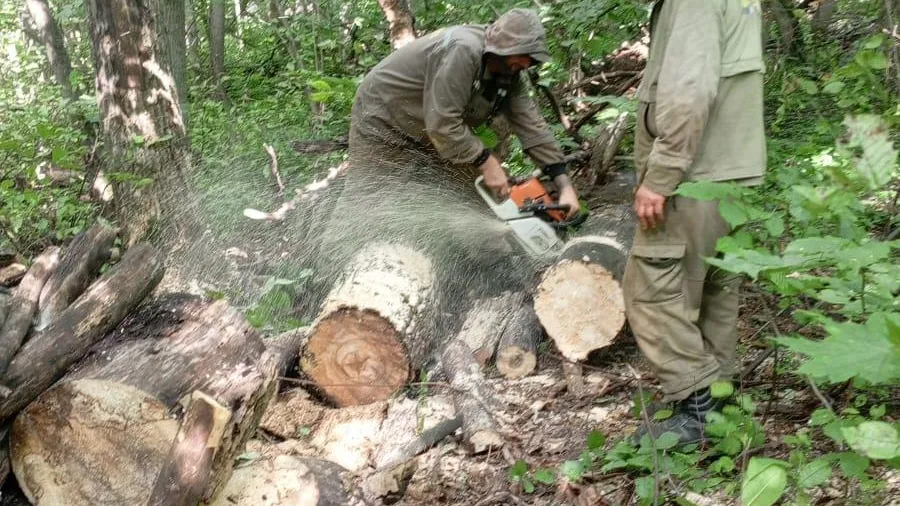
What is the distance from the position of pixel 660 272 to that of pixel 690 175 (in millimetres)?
429

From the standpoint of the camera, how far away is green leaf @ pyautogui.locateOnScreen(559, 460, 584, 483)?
9.66 ft

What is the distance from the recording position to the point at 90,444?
9.04 feet

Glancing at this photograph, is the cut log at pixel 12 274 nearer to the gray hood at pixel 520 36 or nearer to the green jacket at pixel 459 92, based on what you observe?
the green jacket at pixel 459 92

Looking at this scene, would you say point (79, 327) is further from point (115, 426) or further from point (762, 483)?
point (762, 483)

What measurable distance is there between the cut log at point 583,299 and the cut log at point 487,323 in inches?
13.6

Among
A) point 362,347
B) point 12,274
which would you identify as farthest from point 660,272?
point 12,274

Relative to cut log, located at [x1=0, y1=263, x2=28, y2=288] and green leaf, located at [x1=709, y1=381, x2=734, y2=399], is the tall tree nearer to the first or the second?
cut log, located at [x1=0, y1=263, x2=28, y2=288]

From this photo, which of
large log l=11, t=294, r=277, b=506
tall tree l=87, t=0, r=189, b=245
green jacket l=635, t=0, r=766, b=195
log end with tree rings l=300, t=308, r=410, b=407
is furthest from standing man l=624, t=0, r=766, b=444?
tall tree l=87, t=0, r=189, b=245

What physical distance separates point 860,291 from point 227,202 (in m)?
5.21

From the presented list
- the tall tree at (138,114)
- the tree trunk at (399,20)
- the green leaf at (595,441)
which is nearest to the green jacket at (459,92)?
the tree trunk at (399,20)

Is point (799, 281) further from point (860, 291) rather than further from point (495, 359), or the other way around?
point (495, 359)

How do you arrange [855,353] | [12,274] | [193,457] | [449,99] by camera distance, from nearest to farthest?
1. [855,353]
2. [193,457]
3. [449,99]
4. [12,274]

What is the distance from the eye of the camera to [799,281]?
2303 mm

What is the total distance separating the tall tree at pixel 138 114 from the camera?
5.52 meters
